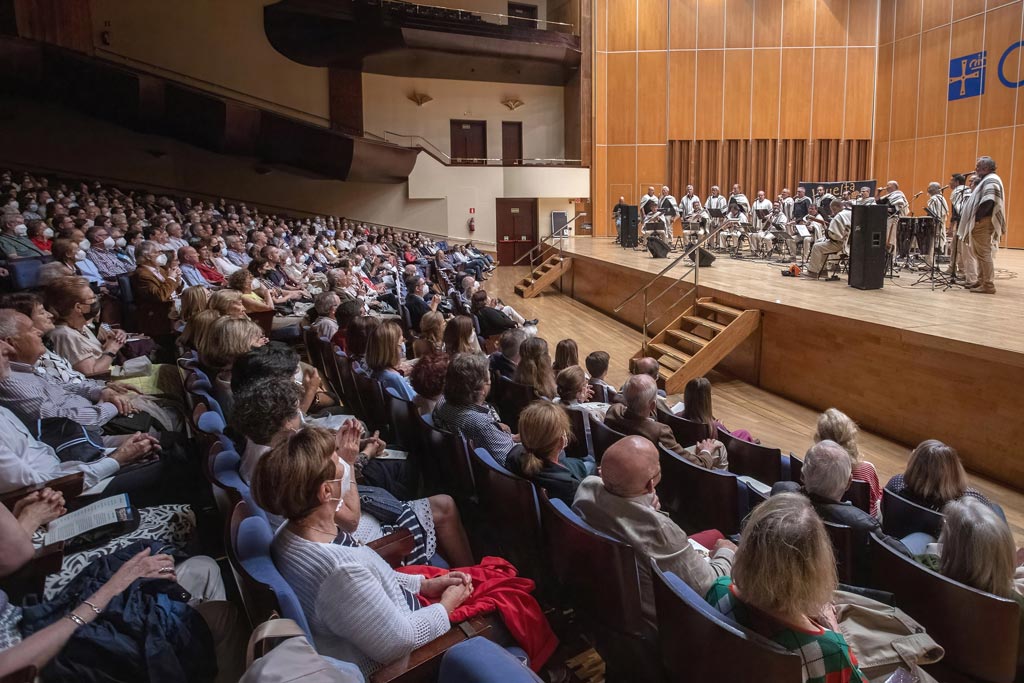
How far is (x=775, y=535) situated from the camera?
139 cm

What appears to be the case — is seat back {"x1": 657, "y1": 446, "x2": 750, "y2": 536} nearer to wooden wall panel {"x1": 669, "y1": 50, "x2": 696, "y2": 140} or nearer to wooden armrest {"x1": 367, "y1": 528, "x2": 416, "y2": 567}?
wooden armrest {"x1": 367, "y1": 528, "x2": 416, "y2": 567}

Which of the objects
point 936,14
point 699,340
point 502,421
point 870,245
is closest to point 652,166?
point 936,14

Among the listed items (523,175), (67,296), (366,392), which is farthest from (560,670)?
(523,175)

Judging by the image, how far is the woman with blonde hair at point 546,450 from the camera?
2.32 meters

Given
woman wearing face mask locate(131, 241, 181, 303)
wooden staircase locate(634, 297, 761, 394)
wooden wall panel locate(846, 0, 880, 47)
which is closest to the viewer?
woman wearing face mask locate(131, 241, 181, 303)

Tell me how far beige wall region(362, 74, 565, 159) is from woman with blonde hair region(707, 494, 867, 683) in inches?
690

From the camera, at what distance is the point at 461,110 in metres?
18.1

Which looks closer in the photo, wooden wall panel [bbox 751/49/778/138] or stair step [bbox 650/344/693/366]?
stair step [bbox 650/344/693/366]

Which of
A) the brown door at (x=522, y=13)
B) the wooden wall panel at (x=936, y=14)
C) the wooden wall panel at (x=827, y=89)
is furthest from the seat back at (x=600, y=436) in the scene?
the brown door at (x=522, y=13)

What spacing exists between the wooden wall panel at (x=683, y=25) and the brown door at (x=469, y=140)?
17.5 ft

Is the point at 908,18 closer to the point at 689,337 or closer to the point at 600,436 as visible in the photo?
the point at 689,337

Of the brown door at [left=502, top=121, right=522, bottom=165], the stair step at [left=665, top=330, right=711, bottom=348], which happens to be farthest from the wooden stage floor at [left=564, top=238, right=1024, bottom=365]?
the brown door at [left=502, top=121, right=522, bottom=165]

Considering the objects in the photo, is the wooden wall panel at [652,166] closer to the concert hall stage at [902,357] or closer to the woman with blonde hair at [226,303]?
the concert hall stage at [902,357]

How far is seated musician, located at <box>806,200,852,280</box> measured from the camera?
7.79 meters
